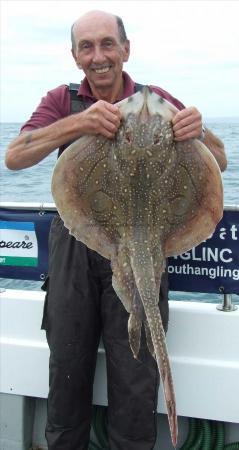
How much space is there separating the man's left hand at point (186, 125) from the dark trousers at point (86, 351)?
100 cm

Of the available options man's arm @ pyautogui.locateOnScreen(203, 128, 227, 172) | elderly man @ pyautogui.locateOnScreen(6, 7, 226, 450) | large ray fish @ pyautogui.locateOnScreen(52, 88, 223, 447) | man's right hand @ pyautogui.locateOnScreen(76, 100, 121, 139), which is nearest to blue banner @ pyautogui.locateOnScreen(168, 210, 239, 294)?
elderly man @ pyautogui.locateOnScreen(6, 7, 226, 450)

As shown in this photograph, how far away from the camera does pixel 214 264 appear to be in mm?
3535

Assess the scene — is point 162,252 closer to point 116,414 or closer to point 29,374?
point 116,414

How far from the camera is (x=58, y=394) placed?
331cm

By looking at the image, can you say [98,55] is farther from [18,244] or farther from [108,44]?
[18,244]

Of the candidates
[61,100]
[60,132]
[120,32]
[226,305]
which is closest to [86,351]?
[226,305]

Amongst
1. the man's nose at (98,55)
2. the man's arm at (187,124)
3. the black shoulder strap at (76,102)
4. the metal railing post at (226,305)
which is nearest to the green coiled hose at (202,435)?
the metal railing post at (226,305)

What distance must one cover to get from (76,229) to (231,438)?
6.32ft

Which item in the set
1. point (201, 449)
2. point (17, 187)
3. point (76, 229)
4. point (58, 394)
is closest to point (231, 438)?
point (201, 449)

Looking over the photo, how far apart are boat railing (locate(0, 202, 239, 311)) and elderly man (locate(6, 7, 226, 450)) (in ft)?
1.27

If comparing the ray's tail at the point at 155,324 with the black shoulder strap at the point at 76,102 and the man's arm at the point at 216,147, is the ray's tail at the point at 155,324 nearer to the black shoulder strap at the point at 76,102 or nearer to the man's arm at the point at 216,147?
the man's arm at the point at 216,147

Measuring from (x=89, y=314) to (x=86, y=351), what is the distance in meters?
0.23

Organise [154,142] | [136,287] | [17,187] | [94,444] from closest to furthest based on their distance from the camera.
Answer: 1. [154,142]
2. [136,287]
3. [94,444]
4. [17,187]

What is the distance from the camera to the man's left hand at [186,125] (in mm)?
2361
